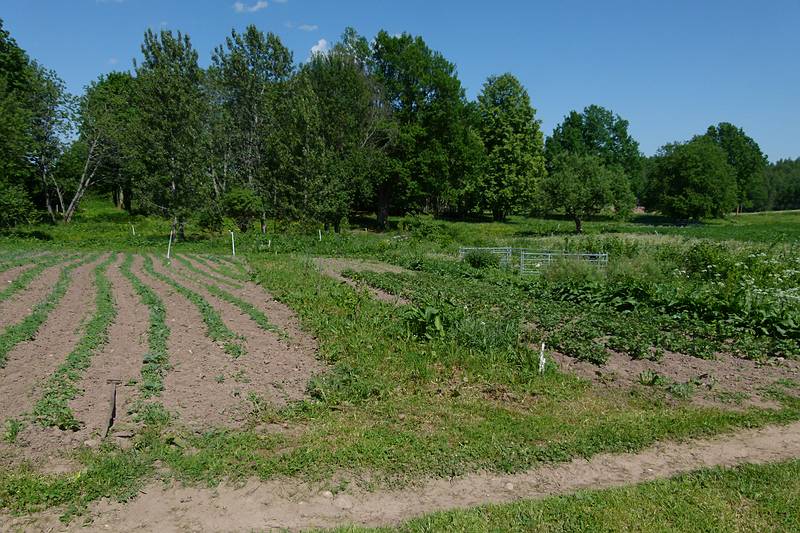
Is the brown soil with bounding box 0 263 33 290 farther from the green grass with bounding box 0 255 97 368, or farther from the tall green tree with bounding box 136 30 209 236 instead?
the tall green tree with bounding box 136 30 209 236

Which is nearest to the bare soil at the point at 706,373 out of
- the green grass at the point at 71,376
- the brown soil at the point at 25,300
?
the green grass at the point at 71,376

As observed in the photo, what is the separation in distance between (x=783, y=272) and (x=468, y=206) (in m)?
47.1

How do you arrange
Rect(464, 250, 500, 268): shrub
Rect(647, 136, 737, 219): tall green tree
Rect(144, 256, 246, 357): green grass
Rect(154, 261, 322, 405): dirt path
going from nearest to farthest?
Rect(154, 261, 322, 405): dirt path, Rect(144, 256, 246, 357): green grass, Rect(464, 250, 500, 268): shrub, Rect(647, 136, 737, 219): tall green tree

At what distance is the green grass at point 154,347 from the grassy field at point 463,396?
0.10 ft

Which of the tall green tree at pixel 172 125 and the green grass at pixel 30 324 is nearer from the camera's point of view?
the green grass at pixel 30 324

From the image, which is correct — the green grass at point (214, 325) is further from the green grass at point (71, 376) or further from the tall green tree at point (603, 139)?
the tall green tree at point (603, 139)

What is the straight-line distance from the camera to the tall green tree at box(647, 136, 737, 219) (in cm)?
5672

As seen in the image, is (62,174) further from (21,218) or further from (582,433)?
(582,433)

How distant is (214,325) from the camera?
392 inches

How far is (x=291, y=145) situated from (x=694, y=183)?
4680cm

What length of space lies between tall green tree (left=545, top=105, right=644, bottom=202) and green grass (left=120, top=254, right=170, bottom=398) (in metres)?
80.3

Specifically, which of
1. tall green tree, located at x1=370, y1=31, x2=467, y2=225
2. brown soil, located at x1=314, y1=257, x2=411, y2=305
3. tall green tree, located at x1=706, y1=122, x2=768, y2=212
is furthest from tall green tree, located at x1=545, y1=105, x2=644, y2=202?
brown soil, located at x1=314, y1=257, x2=411, y2=305

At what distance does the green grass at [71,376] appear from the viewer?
226 inches

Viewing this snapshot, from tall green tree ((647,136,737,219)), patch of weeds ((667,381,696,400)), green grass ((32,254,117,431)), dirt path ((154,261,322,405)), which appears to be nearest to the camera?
green grass ((32,254,117,431))
